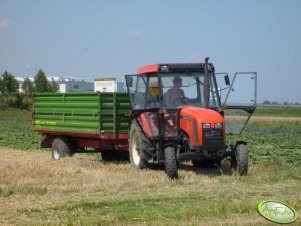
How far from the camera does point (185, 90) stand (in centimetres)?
1130

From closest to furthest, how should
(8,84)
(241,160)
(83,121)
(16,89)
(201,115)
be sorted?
1. (201,115)
2. (241,160)
3. (83,121)
4. (8,84)
5. (16,89)

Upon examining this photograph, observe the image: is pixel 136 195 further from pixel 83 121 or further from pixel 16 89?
pixel 16 89

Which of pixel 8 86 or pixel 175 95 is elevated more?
pixel 8 86

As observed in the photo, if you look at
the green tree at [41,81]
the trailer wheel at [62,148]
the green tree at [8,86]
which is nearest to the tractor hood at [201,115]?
the trailer wheel at [62,148]

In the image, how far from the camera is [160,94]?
1112 cm

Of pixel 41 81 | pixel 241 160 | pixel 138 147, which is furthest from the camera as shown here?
pixel 41 81

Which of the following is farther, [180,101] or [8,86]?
[8,86]

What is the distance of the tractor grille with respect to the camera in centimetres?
1049

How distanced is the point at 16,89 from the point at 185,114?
66.5 metres

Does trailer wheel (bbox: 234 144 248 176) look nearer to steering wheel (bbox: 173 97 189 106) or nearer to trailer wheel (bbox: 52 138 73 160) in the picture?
steering wheel (bbox: 173 97 189 106)

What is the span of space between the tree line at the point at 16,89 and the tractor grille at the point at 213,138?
58878mm

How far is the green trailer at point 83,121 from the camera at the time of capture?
13531mm

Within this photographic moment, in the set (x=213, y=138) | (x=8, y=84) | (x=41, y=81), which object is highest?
(x=41, y=81)

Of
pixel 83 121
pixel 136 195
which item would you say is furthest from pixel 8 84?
pixel 136 195
